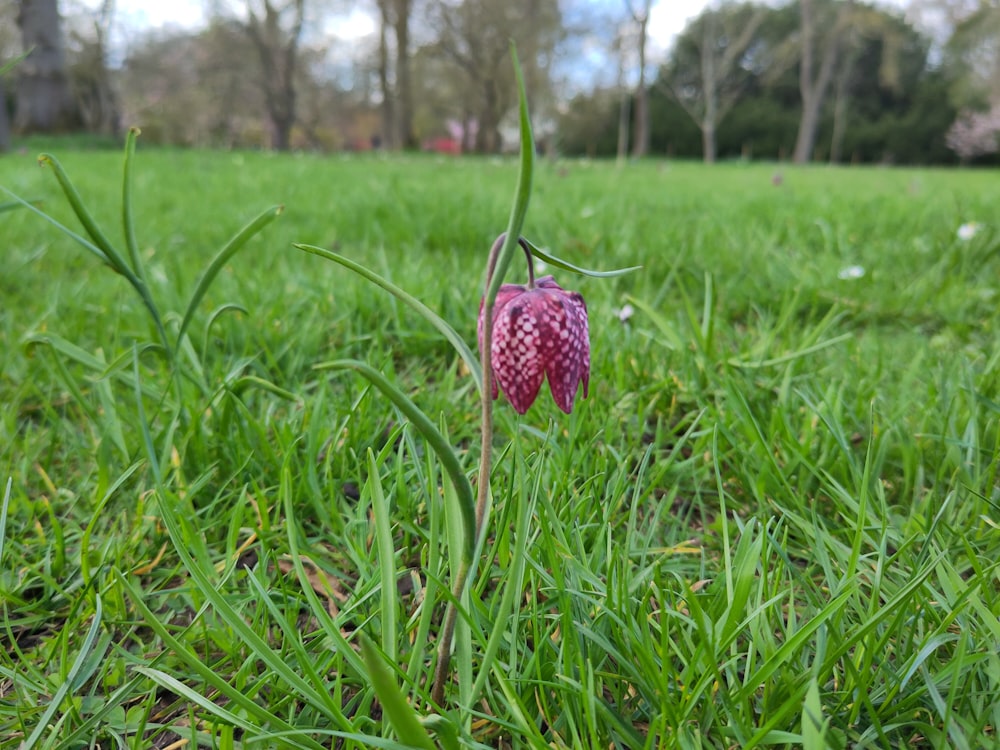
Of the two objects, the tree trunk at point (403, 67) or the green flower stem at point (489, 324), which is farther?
the tree trunk at point (403, 67)

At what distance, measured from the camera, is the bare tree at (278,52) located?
16.4 m

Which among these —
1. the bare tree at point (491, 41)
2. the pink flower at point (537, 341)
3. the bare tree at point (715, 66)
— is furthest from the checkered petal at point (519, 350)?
the bare tree at point (715, 66)

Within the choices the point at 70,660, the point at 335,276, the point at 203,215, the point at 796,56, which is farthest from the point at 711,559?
the point at 796,56

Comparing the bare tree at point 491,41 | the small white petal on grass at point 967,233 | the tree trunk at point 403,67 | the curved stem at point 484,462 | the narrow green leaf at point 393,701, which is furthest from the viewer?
the bare tree at point 491,41

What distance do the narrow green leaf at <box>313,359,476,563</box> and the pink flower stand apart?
0.40 ft

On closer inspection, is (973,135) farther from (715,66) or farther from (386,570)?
(386,570)

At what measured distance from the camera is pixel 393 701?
448mm

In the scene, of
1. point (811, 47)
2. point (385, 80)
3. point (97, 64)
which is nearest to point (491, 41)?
point (385, 80)

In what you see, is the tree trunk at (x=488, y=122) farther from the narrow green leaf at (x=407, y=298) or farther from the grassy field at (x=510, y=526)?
the narrow green leaf at (x=407, y=298)

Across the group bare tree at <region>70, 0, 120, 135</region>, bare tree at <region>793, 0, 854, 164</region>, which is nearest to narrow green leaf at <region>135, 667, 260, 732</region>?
bare tree at <region>793, 0, 854, 164</region>

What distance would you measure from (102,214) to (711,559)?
2977mm

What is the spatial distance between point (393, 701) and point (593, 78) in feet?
77.7

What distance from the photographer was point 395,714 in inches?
18.3

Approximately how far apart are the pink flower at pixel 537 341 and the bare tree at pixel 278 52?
18.0 m
